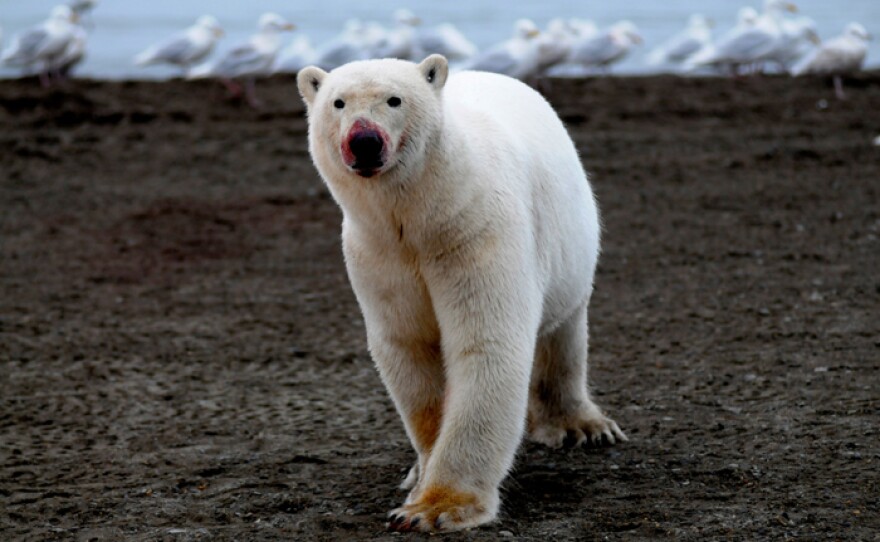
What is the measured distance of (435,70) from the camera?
3932mm

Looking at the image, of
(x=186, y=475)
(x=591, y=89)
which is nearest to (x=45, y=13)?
(x=591, y=89)

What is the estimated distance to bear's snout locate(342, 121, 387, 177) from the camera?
361cm

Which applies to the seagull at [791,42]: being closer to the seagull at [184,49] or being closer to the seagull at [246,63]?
the seagull at [246,63]

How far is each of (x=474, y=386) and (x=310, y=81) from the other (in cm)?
105

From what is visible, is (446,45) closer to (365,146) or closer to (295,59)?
(295,59)

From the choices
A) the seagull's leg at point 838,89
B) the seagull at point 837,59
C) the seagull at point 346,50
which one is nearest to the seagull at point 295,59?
the seagull at point 346,50

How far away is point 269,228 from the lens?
905 cm

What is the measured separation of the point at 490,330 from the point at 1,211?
21.8 feet

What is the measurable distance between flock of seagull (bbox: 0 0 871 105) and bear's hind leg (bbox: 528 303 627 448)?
28.4 ft

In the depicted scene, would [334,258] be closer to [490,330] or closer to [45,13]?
[490,330]

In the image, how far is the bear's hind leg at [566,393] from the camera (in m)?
4.89

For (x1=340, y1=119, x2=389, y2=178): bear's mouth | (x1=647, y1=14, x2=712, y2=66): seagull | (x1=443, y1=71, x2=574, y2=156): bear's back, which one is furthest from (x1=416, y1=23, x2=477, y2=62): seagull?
(x1=340, y1=119, x2=389, y2=178): bear's mouth

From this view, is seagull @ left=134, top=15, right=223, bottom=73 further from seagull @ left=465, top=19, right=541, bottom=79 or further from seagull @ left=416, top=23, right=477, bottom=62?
seagull @ left=465, top=19, right=541, bottom=79

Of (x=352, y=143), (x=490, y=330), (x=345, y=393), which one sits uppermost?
(x=352, y=143)
